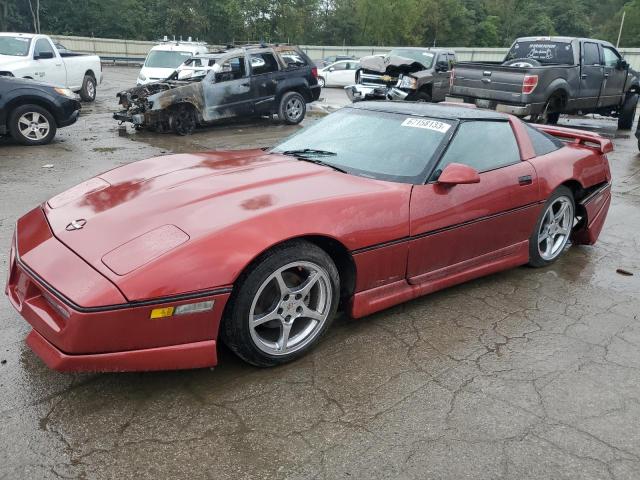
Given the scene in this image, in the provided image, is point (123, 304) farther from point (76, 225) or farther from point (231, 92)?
point (231, 92)

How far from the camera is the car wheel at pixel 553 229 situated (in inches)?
174

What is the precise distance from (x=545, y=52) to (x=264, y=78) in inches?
237

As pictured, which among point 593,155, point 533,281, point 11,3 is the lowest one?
point 533,281

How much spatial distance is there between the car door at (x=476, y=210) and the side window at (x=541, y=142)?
29cm

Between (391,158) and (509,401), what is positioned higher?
(391,158)

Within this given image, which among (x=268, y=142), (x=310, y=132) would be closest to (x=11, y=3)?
(x=268, y=142)

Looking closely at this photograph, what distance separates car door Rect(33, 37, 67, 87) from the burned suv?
289 centimetres

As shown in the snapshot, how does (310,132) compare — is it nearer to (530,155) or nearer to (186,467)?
(530,155)

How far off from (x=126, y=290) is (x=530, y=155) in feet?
10.6

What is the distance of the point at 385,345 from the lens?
3.29 metres

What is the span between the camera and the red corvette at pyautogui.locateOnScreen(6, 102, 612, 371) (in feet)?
8.31

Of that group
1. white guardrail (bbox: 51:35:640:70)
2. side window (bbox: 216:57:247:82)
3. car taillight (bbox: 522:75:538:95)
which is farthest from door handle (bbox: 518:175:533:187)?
white guardrail (bbox: 51:35:640:70)

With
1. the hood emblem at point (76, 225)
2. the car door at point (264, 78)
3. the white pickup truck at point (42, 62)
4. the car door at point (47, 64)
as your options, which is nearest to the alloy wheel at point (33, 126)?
the white pickup truck at point (42, 62)

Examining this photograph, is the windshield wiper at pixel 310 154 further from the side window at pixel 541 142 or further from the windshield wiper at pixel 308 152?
the side window at pixel 541 142
